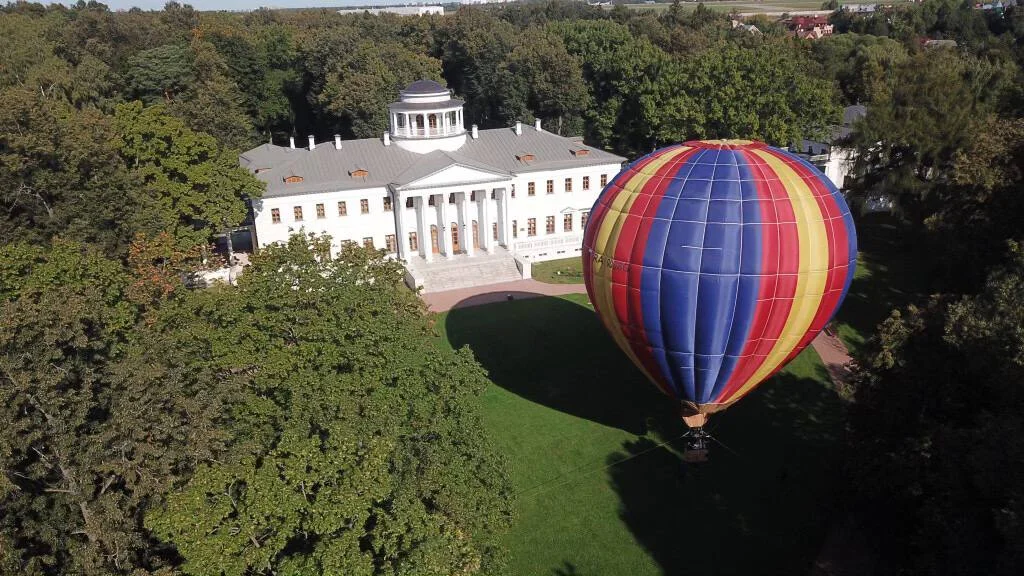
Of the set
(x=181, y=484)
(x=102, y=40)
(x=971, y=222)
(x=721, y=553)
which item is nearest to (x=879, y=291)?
(x=971, y=222)

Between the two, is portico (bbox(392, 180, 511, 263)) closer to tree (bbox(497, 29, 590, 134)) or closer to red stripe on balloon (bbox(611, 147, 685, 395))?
red stripe on balloon (bbox(611, 147, 685, 395))

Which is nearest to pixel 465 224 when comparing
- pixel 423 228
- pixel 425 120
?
pixel 423 228

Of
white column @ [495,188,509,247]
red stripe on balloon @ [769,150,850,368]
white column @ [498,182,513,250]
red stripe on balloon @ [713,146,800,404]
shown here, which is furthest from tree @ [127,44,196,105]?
red stripe on balloon @ [769,150,850,368]

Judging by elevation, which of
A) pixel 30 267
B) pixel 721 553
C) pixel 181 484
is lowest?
pixel 721 553

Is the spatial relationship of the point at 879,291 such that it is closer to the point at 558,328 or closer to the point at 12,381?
the point at 558,328

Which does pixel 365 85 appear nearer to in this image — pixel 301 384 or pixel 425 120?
pixel 425 120

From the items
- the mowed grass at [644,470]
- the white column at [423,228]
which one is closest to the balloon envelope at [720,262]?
the mowed grass at [644,470]
